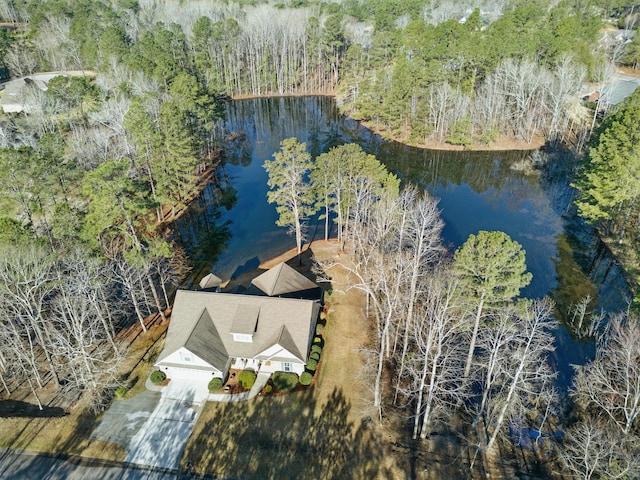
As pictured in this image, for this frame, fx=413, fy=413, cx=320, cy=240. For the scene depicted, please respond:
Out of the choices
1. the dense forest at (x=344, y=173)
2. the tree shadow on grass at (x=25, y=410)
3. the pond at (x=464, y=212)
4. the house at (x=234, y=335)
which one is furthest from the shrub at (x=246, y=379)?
the pond at (x=464, y=212)

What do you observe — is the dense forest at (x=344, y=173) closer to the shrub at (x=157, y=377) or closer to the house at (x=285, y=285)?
the shrub at (x=157, y=377)

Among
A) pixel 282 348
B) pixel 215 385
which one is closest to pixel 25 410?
pixel 215 385

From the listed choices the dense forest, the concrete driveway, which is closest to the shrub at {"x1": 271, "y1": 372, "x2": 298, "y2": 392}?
the concrete driveway

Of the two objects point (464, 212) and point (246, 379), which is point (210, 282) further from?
point (464, 212)

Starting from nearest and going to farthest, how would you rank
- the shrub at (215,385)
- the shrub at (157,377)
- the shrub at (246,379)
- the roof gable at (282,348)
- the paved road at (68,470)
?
1. the paved road at (68,470)
2. the shrub at (215,385)
3. the shrub at (246,379)
4. the roof gable at (282,348)
5. the shrub at (157,377)

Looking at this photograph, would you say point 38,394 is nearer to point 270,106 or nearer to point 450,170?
point 450,170

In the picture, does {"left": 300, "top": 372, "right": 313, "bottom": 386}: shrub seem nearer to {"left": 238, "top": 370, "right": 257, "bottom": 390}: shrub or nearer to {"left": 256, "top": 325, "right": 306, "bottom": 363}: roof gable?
{"left": 256, "top": 325, "right": 306, "bottom": 363}: roof gable

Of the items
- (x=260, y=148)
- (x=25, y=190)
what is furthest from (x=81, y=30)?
(x=25, y=190)
